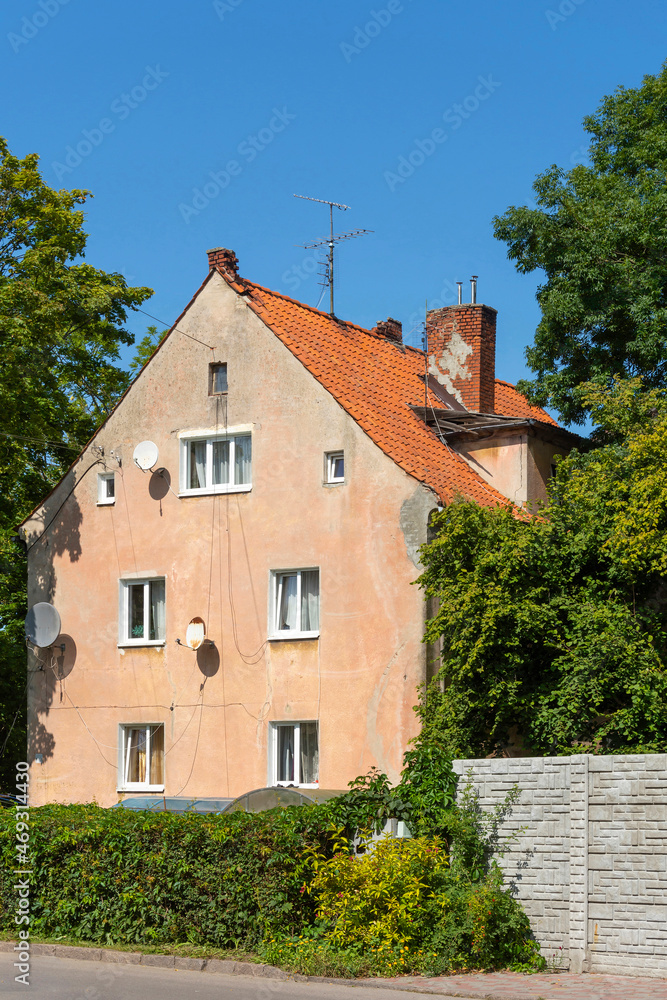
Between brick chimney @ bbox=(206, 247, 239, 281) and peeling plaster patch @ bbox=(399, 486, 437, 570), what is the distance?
260 inches

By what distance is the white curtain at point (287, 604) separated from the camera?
74.0 ft

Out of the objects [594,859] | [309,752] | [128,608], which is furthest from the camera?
[128,608]

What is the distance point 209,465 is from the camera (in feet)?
78.7

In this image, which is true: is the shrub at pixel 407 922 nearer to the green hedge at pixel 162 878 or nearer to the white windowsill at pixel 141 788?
the green hedge at pixel 162 878

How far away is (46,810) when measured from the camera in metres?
16.5

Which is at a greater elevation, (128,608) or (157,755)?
(128,608)

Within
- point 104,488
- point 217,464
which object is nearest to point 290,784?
point 217,464

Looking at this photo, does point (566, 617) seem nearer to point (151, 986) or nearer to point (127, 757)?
point (151, 986)

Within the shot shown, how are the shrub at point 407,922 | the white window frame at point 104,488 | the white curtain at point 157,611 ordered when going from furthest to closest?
the white window frame at point 104,488 < the white curtain at point 157,611 < the shrub at point 407,922

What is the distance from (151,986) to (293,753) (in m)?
9.62

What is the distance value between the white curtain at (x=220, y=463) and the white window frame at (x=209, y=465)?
63mm

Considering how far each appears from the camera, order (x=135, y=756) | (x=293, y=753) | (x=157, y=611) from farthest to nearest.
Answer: (x=157, y=611) < (x=135, y=756) < (x=293, y=753)

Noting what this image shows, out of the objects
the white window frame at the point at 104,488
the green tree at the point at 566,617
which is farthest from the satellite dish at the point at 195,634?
the green tree at the point at 566,617

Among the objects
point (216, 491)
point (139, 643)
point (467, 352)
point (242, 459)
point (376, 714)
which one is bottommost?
point (376, 714)
